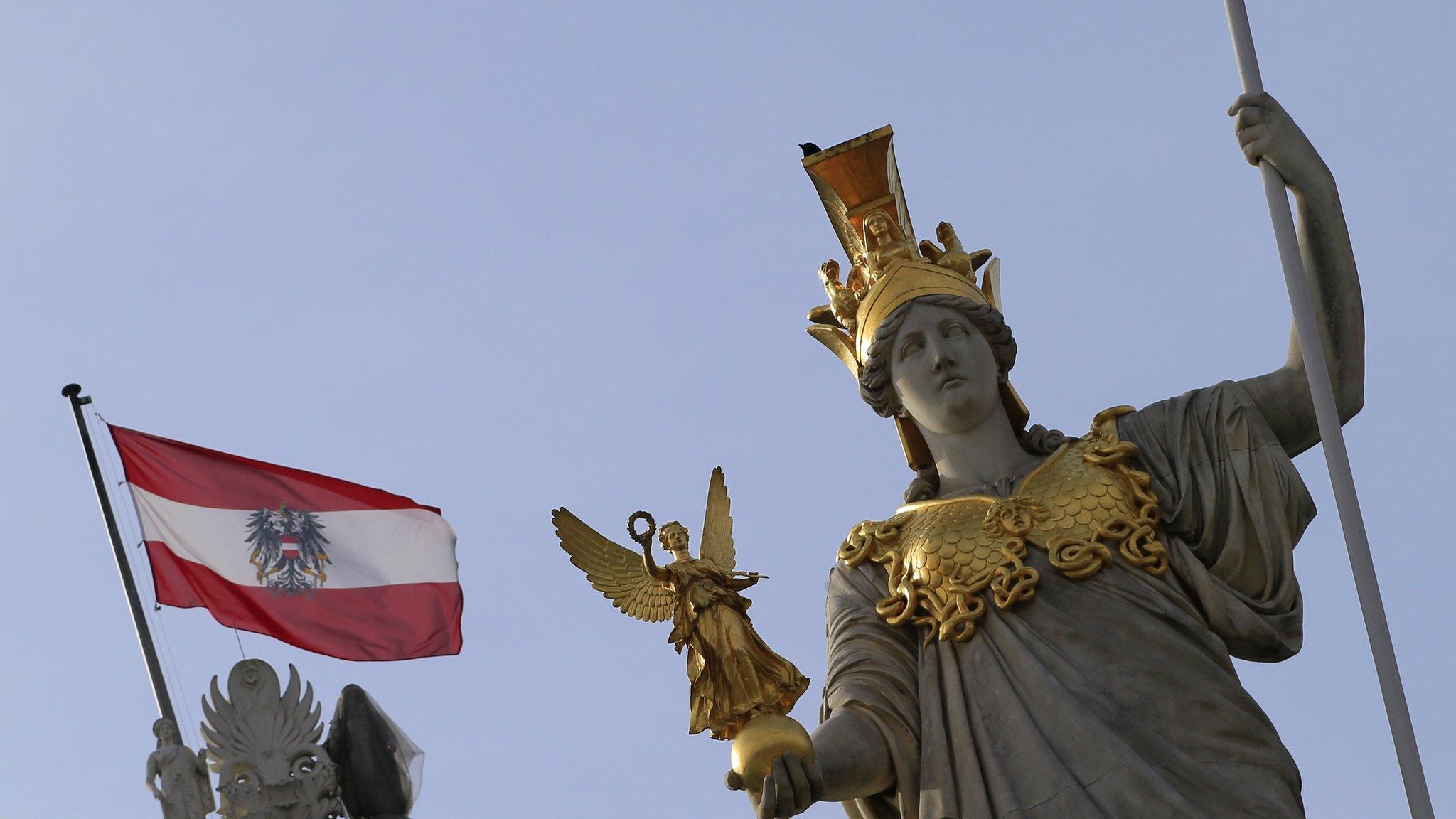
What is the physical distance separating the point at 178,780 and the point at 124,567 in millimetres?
3437

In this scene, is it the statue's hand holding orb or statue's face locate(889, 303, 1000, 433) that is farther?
statue's face locate(889, 303, 1000, 433)

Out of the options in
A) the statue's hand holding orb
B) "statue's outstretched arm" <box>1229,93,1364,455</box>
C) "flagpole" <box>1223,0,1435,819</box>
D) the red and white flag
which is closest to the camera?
"flagpole" <box>1223,0,1435,819</box>

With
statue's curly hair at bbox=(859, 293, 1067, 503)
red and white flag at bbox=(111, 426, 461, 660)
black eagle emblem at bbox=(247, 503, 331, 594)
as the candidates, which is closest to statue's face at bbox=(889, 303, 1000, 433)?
statue's curly hair at bbox=(859, 293, 1067, 503)

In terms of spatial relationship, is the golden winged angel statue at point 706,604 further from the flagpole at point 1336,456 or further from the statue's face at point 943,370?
the flagpole at point 1336,456

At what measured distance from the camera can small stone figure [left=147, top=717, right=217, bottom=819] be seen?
Result: 14.9 metres

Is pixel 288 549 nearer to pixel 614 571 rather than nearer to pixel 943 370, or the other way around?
pixel 614 571

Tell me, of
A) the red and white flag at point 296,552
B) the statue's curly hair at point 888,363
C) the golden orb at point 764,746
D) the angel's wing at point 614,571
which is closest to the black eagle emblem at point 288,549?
the red and white flag at point 296,552

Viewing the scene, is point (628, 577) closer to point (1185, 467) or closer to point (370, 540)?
point (1185, 467)

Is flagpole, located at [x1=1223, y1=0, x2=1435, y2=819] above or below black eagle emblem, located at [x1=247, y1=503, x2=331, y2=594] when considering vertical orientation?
below

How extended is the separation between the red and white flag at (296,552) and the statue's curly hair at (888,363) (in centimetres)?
469

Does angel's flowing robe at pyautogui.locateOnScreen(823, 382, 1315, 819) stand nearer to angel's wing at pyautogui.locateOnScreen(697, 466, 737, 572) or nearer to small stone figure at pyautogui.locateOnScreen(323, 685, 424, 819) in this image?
angel's wing at pyautogui.locateOnScreen(697, 466, 737, 572)

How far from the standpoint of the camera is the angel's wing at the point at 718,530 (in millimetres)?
14242

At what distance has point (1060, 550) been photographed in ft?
45.6

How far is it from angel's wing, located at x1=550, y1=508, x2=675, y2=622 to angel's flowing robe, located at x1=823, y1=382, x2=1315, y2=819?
32.3 inches
